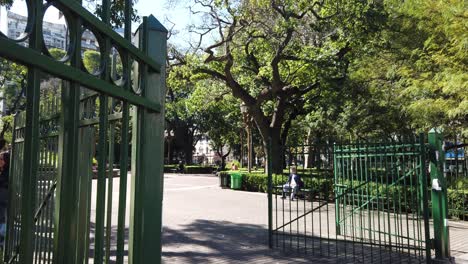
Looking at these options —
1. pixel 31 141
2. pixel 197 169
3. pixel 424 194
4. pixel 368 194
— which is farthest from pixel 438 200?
pixel 197 169

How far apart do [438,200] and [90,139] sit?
6.37 metres

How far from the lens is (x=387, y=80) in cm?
1659

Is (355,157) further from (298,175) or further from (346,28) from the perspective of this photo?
(346,28)

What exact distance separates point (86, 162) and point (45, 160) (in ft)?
2.71

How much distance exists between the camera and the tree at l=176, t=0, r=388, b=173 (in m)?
18.4

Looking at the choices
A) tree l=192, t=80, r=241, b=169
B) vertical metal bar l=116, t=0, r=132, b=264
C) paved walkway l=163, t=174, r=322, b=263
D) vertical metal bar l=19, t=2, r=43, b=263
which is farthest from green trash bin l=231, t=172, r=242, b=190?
vertical metal bar l=19, t=2, r=43, b=263

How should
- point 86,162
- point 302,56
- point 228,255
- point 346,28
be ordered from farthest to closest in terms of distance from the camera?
point 302,56 → point 346,28 → point 228,255 → point 86,162

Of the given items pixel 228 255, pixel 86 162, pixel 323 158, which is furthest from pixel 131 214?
pixel 323 158

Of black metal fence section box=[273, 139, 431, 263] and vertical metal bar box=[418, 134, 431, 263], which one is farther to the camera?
black metal fence section box=[273, 139, 431, 263]

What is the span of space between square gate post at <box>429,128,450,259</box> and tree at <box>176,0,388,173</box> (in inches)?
471

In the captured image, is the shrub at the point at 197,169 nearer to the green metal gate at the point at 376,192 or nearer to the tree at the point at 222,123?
the tree at the point at 222,123

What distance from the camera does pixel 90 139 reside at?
7.86 ft

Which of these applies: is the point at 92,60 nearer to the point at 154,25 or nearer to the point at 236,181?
the point at 154,25

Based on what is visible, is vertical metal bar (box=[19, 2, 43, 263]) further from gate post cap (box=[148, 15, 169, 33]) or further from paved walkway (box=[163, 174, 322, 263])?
paved walkway (box=[163, 174, 322, 263])
